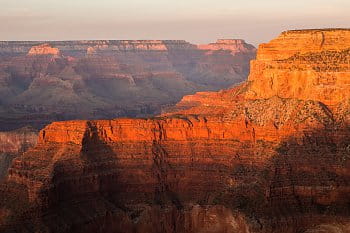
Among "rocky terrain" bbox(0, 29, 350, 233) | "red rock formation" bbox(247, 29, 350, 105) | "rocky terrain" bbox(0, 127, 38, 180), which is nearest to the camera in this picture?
"rocky terrain" bbox(0, 29, 350, 233)

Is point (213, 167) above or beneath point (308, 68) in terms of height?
beneath

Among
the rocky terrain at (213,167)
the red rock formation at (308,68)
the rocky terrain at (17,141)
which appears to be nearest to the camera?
the rocky terrain at (213,167)

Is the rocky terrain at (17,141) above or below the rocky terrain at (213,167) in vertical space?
below

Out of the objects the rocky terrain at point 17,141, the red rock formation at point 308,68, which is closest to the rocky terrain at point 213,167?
the red rock formation at point 308,68

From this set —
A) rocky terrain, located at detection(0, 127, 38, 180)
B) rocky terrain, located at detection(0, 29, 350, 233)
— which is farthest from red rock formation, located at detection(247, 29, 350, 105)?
rocky terrain, located at detection(0, 127, 38, 180)

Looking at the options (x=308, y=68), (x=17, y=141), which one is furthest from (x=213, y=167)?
(x=17, y=141)

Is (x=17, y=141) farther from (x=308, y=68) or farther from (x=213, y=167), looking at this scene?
(x=308, y=68)

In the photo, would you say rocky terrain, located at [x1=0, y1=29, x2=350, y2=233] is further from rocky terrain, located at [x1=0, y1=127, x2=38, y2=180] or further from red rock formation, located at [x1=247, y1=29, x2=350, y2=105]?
rocky terrain, located at [x1=0, y1=127, x2=38, y2=180]

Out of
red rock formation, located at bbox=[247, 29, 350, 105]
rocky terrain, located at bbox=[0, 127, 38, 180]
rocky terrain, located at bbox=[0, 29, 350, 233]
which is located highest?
red rock formation, located at bbox=[247, 29, 350, 105]

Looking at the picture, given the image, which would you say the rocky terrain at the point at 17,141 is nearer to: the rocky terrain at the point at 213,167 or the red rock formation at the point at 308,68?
the rocky terrain at the point at 213,167
